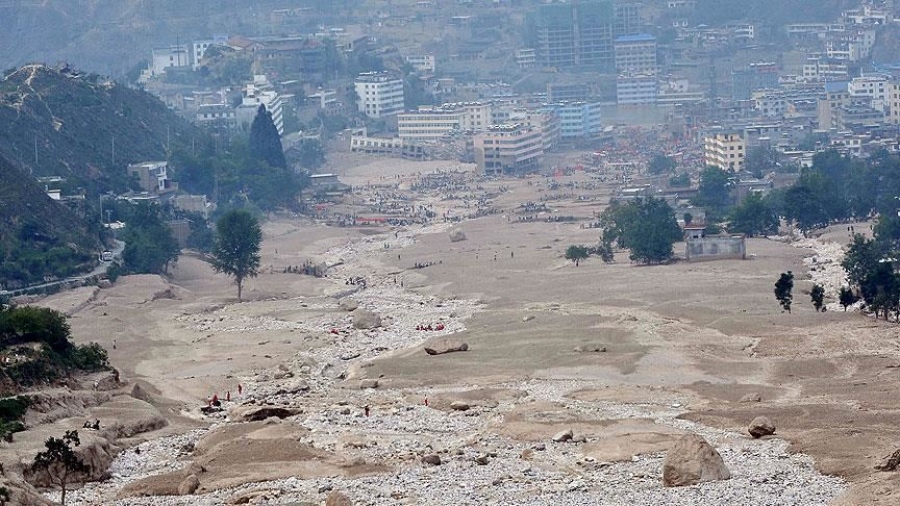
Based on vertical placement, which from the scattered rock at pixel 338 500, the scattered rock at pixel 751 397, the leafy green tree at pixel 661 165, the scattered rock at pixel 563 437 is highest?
the scattered rock at pixel 338 500

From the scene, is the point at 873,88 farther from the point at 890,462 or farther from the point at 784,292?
the point at 890,462

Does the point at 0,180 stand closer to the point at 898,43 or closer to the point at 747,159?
the point at 747,159

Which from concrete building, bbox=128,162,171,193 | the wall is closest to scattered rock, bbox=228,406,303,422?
the wall

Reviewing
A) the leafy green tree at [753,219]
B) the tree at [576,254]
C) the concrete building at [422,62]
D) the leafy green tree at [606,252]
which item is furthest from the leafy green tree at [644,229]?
the concrete building at [422,62]

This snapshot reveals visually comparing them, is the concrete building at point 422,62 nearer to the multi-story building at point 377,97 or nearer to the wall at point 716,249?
the multi-story building at point 377,97

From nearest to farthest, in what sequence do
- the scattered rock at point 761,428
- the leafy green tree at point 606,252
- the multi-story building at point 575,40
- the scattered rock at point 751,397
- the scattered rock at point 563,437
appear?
the scattered rock at point 761,428
the scattered rock at point 563,437
the scattered rock at point 751,397
the leafy green tree at point 606,252
the multi-story building at point 575,40

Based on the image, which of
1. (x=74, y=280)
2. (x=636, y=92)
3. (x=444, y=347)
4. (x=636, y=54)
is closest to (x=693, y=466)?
(x=444, y=347)
